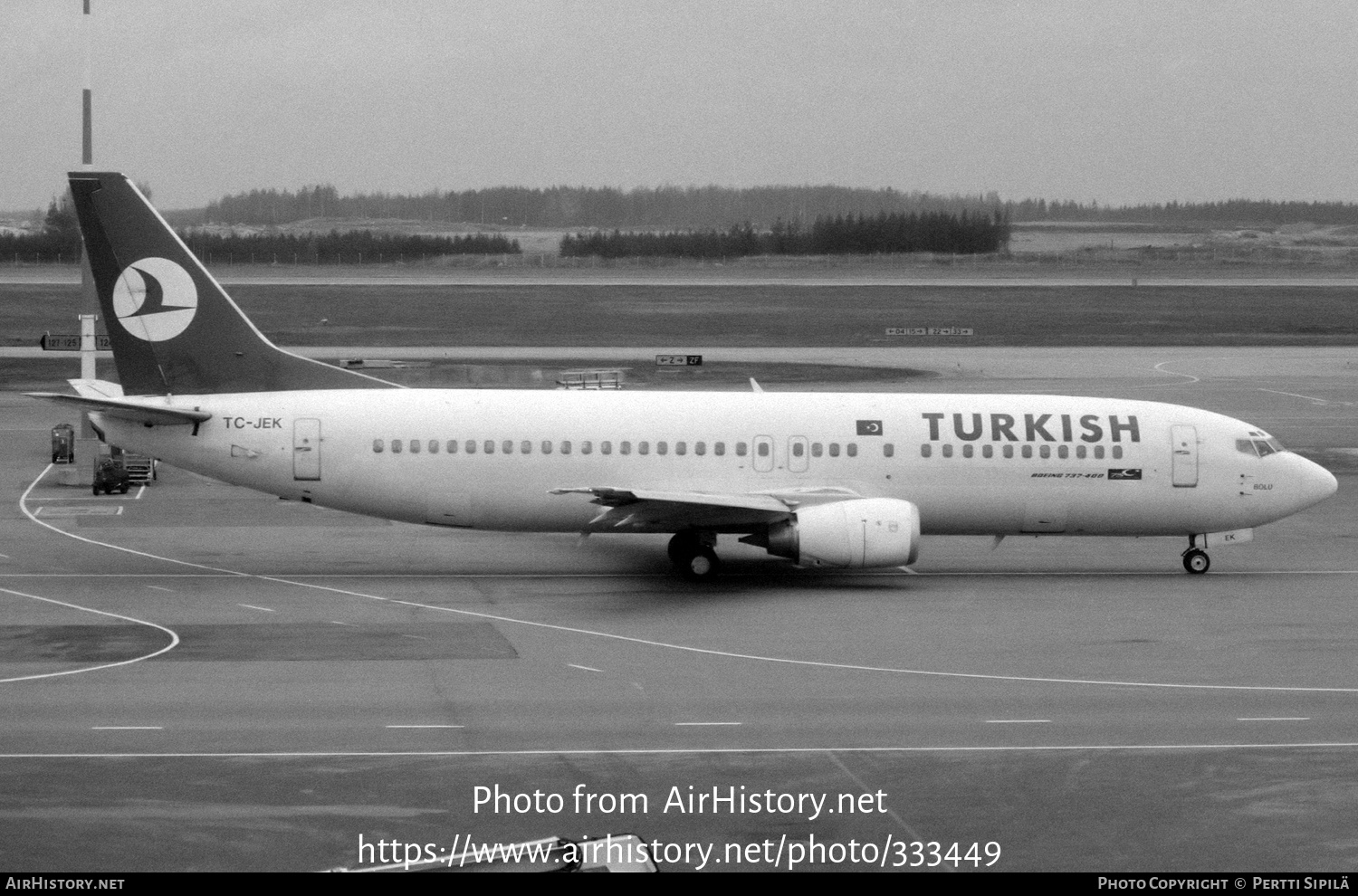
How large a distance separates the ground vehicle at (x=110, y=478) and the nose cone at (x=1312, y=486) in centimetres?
3008

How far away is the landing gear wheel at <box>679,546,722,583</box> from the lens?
3256cm

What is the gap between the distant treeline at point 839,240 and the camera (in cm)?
15675

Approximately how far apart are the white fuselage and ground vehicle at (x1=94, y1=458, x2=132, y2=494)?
422 inches

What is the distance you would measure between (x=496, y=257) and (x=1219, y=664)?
5607 inches

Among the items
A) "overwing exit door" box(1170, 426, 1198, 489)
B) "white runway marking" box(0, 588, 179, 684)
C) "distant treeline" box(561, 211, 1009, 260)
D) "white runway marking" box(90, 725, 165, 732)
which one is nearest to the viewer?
"white runway marking" box(90, 725, 165, 732)

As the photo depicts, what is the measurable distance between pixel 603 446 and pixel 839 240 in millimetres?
127137

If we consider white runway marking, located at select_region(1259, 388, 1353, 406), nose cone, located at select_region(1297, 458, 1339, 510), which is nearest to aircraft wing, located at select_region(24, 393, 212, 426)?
nose cone, located at select_region(1297, 458, 1339, 510)

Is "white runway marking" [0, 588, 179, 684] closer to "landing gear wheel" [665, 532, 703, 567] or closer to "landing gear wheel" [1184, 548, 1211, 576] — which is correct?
"landing gear wheel" [665, 532, 703, 567]

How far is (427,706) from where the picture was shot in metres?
22.4

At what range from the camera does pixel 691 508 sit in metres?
31.3

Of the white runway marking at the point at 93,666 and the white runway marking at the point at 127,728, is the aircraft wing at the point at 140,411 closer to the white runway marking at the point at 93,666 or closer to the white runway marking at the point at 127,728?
the white runway marking at the point at 93,666

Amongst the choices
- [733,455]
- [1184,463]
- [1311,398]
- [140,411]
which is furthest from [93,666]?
[1311,398]

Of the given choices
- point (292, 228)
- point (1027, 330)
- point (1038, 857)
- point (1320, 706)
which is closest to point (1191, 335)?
point (1027, 330)

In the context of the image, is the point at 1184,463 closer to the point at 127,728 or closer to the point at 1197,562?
the point at 1197,562
